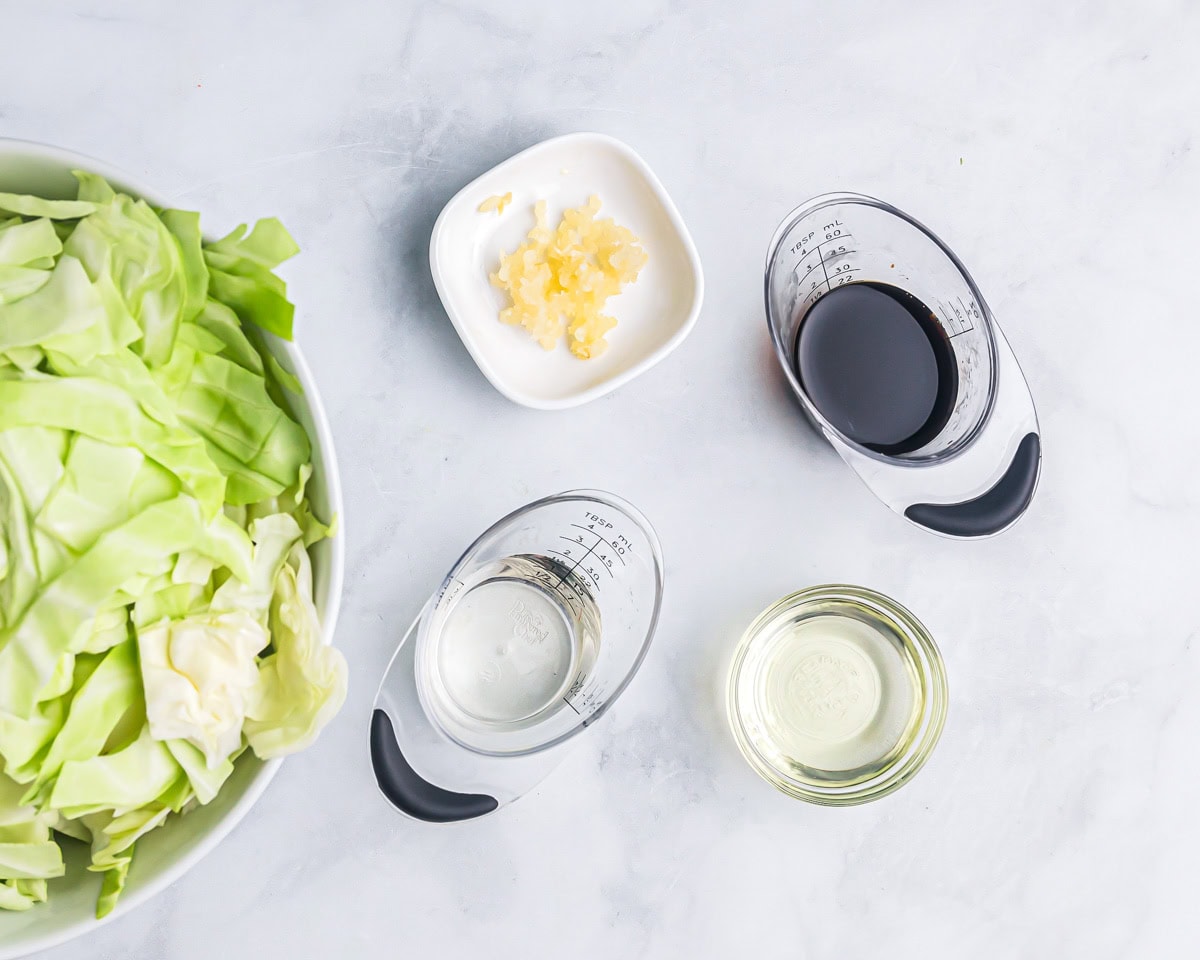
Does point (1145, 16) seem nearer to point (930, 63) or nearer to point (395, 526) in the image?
point (930, 63)

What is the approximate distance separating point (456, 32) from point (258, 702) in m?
A: 0.70

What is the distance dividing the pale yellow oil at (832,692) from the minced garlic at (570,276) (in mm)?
383

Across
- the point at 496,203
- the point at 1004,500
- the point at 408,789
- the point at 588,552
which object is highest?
the point at 496,203

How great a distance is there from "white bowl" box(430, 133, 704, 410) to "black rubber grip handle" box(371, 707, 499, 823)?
350 millimetres

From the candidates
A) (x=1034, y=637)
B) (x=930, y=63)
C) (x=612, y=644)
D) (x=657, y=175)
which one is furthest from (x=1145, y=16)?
(x=612, y=644)

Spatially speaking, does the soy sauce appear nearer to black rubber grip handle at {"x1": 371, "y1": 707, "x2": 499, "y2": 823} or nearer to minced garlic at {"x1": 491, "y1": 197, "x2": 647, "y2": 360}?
minced garlic at {"x1": 491, "y1": 197, "x2": 647, "y2": 360}

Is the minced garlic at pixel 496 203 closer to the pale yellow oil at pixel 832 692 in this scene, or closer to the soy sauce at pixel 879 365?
the soy sauce at pixel 879 365

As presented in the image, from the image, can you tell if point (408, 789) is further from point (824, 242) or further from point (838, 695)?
point (824, 242)

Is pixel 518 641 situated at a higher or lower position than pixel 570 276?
lower

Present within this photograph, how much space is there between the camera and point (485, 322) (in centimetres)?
99

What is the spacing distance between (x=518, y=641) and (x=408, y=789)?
187mm

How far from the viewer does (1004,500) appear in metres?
0.97

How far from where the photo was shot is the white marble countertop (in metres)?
0.95

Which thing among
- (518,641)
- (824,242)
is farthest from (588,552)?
(824,242)
